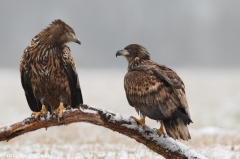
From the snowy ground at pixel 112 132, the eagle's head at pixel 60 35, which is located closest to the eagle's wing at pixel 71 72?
the eagle's head at pixel 60 35

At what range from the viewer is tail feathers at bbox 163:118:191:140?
7.43 metres

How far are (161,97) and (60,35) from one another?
257cm

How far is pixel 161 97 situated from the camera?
25.2ft

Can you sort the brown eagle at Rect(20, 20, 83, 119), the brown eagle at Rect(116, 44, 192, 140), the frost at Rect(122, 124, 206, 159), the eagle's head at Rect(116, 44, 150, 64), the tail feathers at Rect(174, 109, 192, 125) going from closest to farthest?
the tail feathers at Rect(174, 109, 192, 125), the brown eagle at Rect(116, 44, 192, 140), the frost at Rect(122, 124, 206, 159), the brown eagle at Rect(20, 20, 83, 119), the eagle's head at Rect(116, 44, 150, 64)

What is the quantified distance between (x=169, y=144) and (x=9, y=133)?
283 cm

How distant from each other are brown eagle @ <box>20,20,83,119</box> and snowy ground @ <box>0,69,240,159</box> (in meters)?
1.70

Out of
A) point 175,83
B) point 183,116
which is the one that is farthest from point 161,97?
point 183,116

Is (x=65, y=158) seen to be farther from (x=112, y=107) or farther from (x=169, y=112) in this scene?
(x=112, y=107)

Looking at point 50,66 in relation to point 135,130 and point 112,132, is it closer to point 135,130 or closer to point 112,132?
point 135,130

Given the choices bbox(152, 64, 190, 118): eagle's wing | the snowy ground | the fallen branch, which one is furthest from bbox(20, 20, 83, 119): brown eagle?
bbox(152, 64, 190, 118): eagle's wing

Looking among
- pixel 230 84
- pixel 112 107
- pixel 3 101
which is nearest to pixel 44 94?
pixel 112 107

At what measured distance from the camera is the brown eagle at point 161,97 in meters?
7.50

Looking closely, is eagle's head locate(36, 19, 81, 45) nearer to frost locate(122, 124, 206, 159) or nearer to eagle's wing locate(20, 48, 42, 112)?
eagle's wing locate(20, 48, 42, 112)

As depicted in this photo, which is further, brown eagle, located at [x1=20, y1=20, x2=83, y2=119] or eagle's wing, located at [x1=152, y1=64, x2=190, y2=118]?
brown eagle, located at [x1=20, y1=20, x2=83, y2=119]
